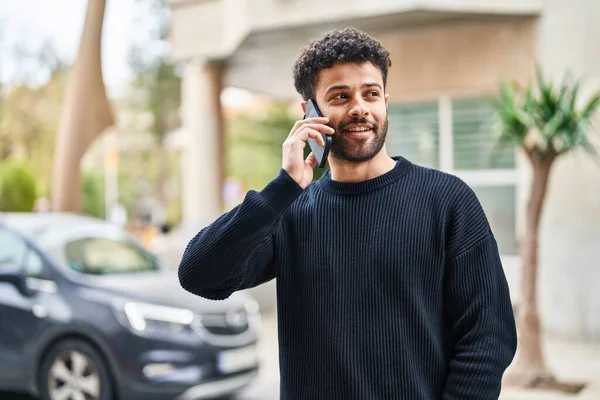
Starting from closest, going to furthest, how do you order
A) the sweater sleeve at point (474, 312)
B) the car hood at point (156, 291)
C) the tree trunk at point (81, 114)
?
the sweater sleeve at point (474, 312)
the car hood at point (156, 291)
the tree trunk at point (81, 114)

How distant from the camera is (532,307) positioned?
24.5ft

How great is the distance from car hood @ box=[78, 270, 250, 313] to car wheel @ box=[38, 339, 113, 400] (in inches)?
19.8

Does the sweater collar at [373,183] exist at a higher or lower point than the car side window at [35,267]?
higher

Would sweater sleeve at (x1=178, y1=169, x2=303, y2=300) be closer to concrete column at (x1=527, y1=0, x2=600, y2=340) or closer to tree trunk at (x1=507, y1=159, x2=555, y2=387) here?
tree trunk at (x1=507, y1=159, x2=555, y2=387)

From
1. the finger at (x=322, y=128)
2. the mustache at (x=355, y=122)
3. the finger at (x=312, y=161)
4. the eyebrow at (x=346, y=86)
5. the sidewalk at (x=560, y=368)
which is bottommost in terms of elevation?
the sidewalk at (x=560, y=368)

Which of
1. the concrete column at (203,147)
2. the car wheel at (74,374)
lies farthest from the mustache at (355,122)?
the concrete column at (203,147)

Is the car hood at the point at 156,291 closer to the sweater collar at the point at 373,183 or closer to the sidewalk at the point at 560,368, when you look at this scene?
the sidewalk at the point at 560,368

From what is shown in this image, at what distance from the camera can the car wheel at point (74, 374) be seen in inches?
257

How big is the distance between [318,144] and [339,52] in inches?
10.0

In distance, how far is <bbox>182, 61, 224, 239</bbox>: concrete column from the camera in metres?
14.0

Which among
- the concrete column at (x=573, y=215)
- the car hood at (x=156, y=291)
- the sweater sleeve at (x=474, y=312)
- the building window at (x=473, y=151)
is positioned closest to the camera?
the sweater sleeve at (x=474, y=312)

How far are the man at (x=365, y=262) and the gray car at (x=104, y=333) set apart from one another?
424 cm

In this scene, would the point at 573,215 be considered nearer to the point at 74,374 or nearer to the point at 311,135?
the point at 74,374

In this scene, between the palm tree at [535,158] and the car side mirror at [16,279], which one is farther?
the palm tree at [535,158]
